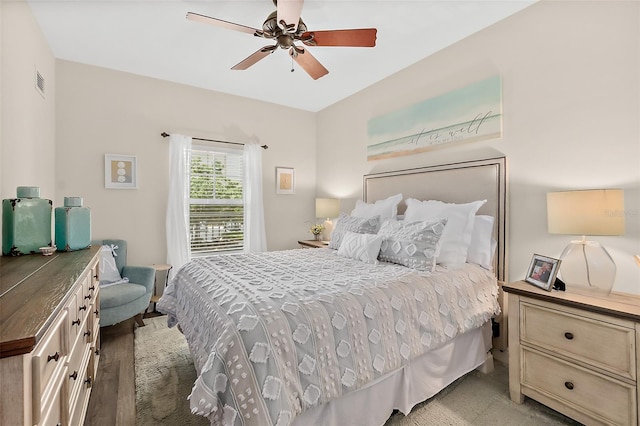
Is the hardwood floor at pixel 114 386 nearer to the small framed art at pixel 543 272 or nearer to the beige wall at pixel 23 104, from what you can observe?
the beige wall at pixel 23 104

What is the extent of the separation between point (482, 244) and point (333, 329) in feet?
5.23

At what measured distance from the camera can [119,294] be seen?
8.95 ft

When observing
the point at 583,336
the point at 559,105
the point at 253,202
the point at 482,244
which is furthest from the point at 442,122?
the point at 253,202

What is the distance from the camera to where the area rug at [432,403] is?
177 centimetres

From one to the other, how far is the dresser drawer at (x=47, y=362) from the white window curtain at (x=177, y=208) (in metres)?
2.67

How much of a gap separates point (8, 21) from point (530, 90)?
12.1 ft

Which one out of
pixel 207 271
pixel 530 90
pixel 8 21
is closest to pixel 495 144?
pixel 530 90

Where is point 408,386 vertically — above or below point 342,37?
below

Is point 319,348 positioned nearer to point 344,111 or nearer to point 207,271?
point 207,271

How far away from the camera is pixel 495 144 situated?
2.54m

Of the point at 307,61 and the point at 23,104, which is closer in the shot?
the point at 23,104

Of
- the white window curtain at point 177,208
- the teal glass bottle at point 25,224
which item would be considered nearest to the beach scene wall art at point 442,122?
the white window curtain at point 177,208

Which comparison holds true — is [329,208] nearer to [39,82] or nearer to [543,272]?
[543,272]

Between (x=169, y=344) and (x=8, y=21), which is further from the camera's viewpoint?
(x=169, y=344)
